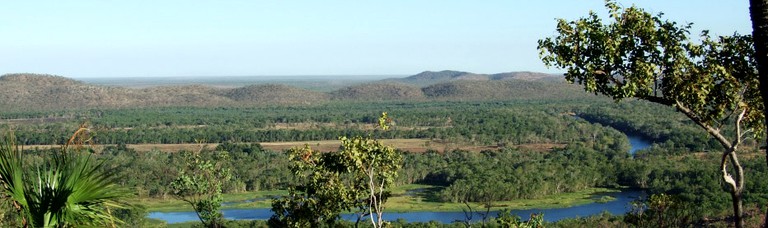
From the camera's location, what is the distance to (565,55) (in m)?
7.67

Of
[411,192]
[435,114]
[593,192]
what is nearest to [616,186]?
[593,192]

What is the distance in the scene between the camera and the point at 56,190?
520cm

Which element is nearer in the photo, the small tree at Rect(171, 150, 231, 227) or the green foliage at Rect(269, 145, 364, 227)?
the green foliage at Rect(269, 145, 364, 227)

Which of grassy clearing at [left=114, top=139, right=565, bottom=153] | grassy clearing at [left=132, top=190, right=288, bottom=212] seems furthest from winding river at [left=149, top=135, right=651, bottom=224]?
grassy clearing at [left=114, top=139, right=565, bottom=153]

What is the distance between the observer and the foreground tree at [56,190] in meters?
5.08

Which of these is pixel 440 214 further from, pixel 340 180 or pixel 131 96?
pixel 131 96

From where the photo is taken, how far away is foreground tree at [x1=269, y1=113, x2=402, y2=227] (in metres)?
12.0

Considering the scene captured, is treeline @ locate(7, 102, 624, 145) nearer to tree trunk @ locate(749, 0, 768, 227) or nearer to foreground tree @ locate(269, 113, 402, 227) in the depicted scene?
foreground tree @ locate(269, 113, 402, 227)

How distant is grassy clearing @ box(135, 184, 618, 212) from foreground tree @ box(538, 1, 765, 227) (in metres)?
44.2

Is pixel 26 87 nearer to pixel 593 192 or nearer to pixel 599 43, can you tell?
pixel 593 192

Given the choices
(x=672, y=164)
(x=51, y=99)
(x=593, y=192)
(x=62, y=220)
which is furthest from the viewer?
(x=51, y=99)

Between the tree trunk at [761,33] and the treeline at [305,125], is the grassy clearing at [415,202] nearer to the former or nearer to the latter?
the treeline at [305,125]

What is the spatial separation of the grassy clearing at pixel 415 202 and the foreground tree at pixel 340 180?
38.6 meters

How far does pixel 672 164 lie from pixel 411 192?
2318cm
